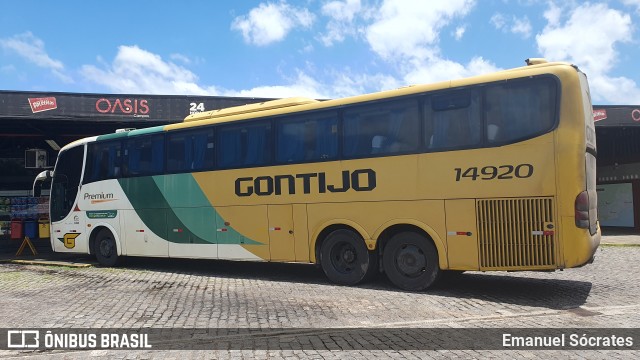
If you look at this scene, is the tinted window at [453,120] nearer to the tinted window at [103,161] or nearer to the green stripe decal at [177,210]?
the green stripe decal at [177,210]

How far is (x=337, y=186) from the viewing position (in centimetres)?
928

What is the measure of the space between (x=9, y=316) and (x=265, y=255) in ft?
14.9

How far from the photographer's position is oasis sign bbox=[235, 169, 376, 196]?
8.98m

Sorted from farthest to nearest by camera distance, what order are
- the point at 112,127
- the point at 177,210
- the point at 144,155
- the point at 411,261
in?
1. the point at 112,127
2. the point at 144,155
3. the point at 177,210
4. the point at 411,261

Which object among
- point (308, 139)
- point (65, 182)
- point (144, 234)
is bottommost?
point (144, 234)

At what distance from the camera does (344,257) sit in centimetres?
933

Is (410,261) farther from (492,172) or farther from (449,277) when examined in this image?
(492,172)

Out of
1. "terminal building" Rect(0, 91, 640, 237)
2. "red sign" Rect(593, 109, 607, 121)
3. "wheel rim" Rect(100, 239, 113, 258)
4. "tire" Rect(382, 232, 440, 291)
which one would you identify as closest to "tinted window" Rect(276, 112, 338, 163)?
"tire" Rect(382, 232, 440, 291)

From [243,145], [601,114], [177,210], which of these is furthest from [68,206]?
[601,114]

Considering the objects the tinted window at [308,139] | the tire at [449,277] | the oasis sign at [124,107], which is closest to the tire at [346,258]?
the tire at [449,277]

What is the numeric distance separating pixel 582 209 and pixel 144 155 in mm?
9299

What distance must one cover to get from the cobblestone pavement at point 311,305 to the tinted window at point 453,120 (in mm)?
2513

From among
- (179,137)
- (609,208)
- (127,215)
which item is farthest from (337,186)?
(609,208)

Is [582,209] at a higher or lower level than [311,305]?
higher
